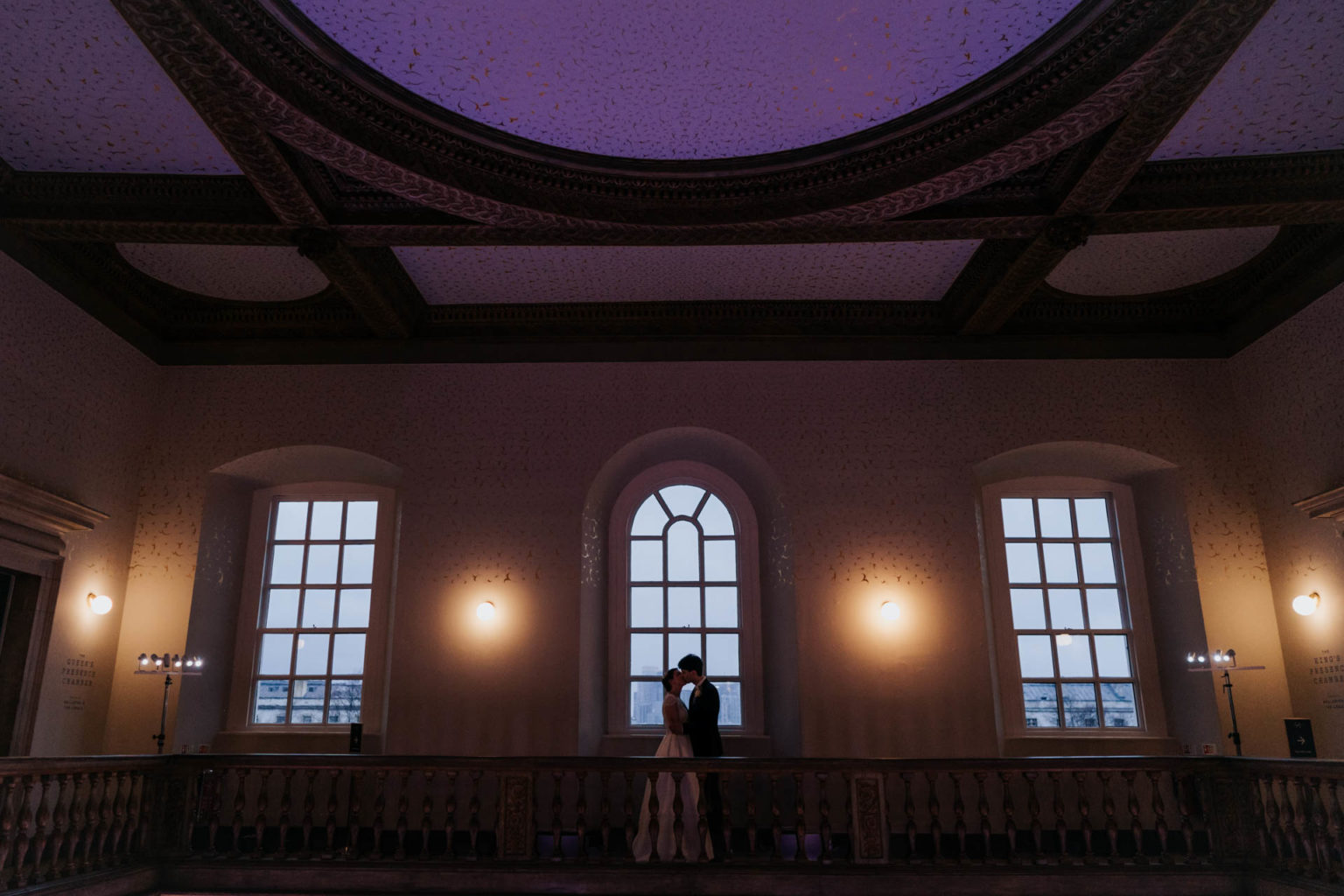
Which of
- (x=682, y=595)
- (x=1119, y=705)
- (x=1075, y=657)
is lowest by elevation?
(x=1119, y=705)

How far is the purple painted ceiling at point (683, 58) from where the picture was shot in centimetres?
583

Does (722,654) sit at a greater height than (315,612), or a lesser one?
lesser

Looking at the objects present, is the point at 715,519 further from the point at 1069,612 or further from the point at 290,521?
the point at 290,521

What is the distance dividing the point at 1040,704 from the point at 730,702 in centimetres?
326

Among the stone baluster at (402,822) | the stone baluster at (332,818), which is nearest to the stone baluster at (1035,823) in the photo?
the stone baluster at (402,822)

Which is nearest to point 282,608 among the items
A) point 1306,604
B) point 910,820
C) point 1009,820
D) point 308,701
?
point 308,701

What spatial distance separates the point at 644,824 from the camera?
770 centimetres

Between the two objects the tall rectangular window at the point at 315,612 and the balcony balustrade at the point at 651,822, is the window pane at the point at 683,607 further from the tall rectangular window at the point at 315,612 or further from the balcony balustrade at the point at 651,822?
the tall rectangular window at the point at 315,612

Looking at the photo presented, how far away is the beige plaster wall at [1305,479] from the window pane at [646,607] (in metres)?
5.82

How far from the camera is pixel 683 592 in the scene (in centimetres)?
1047

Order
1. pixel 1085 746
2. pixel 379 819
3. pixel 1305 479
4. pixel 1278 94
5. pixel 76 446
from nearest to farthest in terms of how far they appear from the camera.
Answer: pixel 1278 94 → pixel 379 819 → pixel 76 446 → pixel 1305 479 → pixel 1085 746

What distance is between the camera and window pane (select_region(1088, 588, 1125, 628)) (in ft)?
33.4

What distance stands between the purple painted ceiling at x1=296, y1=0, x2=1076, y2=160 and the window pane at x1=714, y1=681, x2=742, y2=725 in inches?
227

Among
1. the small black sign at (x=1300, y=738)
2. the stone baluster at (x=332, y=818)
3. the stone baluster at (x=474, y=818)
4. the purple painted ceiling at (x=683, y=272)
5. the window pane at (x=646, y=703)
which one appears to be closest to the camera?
the stone baluster at (x=332, y=818)
